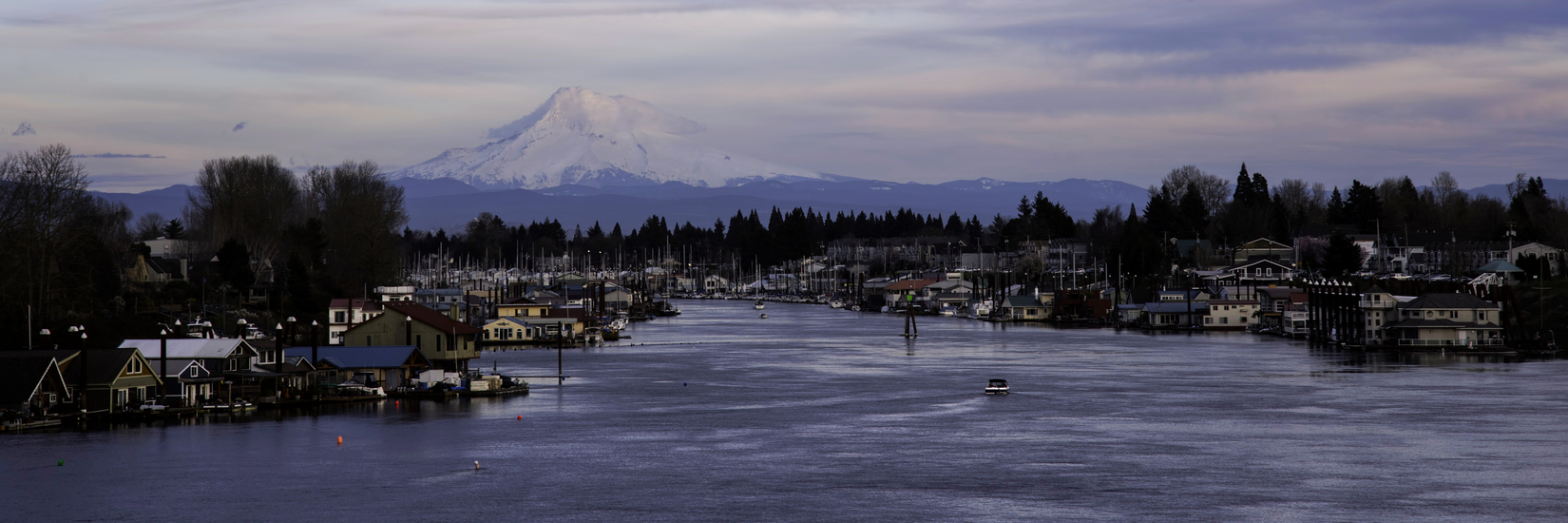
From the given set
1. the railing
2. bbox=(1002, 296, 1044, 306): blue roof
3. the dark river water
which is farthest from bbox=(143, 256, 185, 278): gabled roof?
the railing

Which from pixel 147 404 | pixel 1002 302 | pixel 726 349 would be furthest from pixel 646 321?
pixel 147 404

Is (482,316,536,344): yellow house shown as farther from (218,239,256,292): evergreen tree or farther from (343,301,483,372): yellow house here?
(343,301,483,372): yellow house

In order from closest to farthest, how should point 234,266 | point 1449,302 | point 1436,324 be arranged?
point 1436,324 < point 1449,302 < point 234,266

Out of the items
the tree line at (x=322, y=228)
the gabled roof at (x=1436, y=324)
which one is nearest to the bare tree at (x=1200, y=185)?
the tree line at (x=322, y=228)

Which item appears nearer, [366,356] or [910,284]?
[366,356]

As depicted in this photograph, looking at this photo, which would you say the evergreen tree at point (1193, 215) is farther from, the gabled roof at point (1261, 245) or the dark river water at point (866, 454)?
the dark river water at point (866, 454)

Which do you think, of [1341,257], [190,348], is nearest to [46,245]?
[190,348]

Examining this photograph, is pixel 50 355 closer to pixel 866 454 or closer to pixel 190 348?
pixel 190 348
